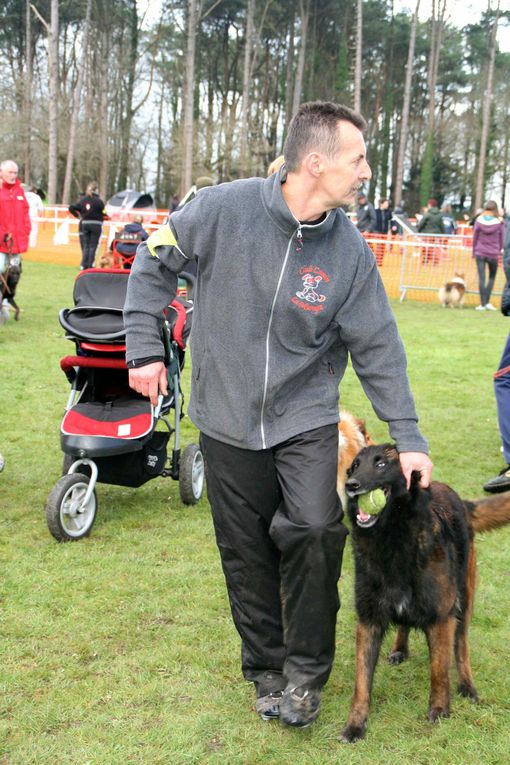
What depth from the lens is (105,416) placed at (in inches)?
198

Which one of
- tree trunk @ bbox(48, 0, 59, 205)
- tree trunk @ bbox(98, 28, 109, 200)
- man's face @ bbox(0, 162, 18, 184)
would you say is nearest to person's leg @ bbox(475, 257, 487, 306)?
man's face @ bbox(0, 162, 18, 184)

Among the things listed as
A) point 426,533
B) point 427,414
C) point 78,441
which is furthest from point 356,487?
point 427,414

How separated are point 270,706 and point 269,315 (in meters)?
1.45

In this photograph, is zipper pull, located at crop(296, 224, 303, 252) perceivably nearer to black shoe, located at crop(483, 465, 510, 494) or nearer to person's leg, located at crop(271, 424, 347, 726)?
person's leg, located at crop(271, 424, 347, 726)

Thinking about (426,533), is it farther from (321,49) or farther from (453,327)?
(321,49)

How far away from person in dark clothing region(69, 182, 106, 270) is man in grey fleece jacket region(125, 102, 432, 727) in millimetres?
15257

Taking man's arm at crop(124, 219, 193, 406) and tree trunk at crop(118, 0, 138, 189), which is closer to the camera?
man's arm at crop(124, 219, 193, 406)

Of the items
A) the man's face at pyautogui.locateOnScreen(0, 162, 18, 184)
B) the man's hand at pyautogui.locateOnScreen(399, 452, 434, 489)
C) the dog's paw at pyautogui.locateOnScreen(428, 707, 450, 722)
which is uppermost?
the man's face at pyautogui.locateOnScreen(0, 162, 18, 184)

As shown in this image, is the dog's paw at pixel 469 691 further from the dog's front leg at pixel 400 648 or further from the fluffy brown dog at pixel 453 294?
the fluffy brown dog at pixel 453 294

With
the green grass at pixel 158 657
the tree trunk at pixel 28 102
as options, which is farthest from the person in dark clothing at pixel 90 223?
the tree trunk at pixel 28 102

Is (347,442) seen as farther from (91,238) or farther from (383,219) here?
(383,219)

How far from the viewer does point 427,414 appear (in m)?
8.06

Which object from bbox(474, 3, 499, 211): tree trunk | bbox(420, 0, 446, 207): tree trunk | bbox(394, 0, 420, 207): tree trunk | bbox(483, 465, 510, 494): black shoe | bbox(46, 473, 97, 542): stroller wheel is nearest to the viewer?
bbox(46, 473, 97, 542): stroller wheel

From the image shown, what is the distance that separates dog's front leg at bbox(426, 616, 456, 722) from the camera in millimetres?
2986
